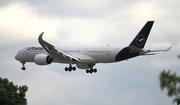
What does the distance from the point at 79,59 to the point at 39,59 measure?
Answer: 7.19 metres

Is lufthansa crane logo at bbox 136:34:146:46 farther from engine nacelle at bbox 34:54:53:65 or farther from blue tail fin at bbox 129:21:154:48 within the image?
engine nacelle at bbox 34:54:53:65

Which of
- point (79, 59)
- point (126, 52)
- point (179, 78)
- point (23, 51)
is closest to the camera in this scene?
point (179, 78)

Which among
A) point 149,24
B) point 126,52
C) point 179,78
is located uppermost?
point 149,24

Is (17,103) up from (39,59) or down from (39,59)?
down

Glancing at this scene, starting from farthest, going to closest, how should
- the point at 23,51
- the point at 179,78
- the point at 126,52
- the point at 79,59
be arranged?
the point at 23,51, the point at 79,59, the point at 126,52, the point at 179,78

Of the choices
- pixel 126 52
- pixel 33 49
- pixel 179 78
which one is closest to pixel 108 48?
pixel 126 52

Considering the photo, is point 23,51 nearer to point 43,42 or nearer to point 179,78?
point 43,42

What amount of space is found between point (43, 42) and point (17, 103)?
1314 centimetres

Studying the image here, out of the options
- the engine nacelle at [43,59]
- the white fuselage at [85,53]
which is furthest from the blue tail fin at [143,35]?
the engine nacelle at [43,59]

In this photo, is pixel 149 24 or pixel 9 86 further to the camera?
pixel 9 86

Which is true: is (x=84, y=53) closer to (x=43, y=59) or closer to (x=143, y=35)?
(x=43, y=59)

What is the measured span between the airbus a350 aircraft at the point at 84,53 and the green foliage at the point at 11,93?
541 centimetres

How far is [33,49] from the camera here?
3147 inches

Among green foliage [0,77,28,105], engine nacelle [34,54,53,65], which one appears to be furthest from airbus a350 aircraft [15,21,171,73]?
green foliage [0,77,28,105]
